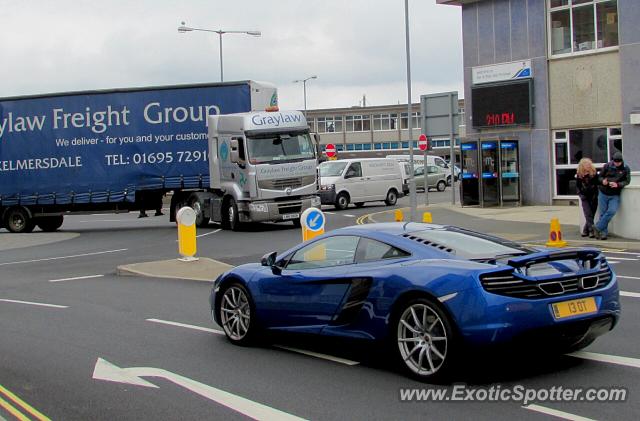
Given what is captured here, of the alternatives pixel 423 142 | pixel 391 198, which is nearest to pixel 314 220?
pixel 391 198

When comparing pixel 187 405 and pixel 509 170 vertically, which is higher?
pixel 509 170

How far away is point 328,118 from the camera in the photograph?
9956 centimetres

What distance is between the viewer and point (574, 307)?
664 cm

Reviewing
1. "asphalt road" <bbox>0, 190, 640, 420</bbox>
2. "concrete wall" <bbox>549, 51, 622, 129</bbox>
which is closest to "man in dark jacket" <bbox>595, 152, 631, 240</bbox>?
"asphalt road" <bbox>0, 190, 640, 420</bbox>

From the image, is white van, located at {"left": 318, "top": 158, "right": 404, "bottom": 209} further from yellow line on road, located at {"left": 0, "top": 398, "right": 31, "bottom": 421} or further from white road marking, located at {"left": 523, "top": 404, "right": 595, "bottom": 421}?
white road marking, located at {"left": 523, "top": 404, "right": 595, "bottom": 421}

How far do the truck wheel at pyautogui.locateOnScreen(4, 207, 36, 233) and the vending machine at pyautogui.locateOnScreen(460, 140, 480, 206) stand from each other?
48.6 ft

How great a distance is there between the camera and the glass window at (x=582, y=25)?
27.4 meters

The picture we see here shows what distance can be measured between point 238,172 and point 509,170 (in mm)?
10290

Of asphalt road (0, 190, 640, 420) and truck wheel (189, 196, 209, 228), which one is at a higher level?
truck wheel (189, 196, 209, 228)

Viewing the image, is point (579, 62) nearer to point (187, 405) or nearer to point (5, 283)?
point (5, 283)

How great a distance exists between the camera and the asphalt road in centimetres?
618

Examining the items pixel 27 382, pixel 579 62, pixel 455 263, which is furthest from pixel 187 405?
pixel 579 62

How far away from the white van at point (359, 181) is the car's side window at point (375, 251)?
25.2 metres

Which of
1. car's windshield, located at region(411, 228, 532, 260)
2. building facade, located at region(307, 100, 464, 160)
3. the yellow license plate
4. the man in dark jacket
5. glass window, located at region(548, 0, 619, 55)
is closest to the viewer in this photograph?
the yellow license plate
